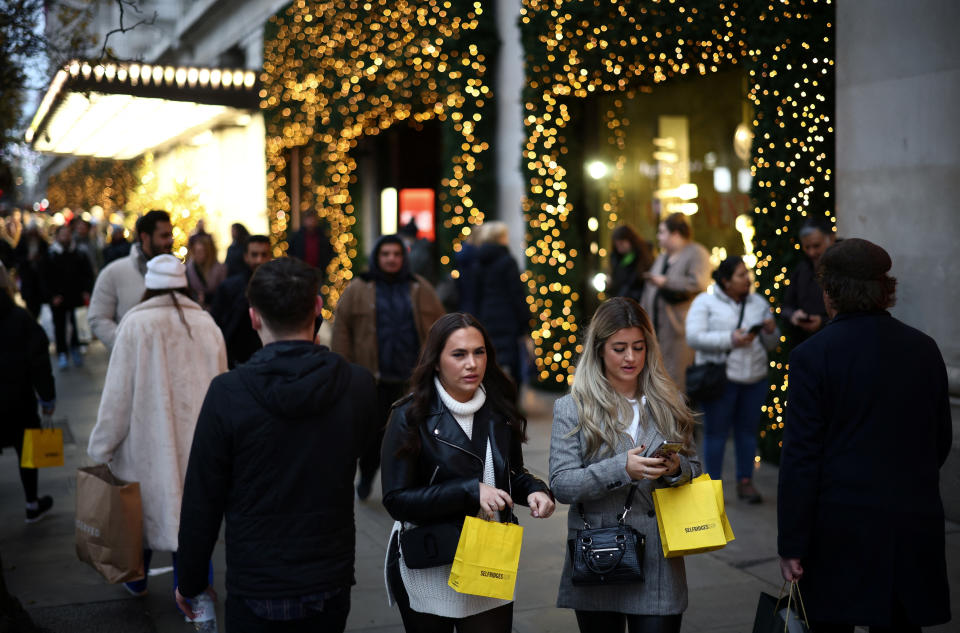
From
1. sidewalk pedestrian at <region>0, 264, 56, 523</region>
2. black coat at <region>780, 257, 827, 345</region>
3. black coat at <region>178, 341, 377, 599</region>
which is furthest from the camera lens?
black coat at <region>780, 257, 827, 345</region>

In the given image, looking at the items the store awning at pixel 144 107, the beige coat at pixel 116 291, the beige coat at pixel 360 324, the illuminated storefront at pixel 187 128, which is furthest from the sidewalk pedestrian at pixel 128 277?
the illuminated storefront at pixel 187 128

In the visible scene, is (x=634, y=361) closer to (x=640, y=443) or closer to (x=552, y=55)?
(x=640, y=443)

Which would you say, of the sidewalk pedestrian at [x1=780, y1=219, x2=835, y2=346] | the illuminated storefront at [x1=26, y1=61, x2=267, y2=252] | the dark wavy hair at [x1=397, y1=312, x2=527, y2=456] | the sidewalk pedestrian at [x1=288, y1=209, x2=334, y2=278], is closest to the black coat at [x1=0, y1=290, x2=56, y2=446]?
the dark wavy hair at [x1=397, y1=312, x2=527, y2=456]

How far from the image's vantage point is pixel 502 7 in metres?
13.3

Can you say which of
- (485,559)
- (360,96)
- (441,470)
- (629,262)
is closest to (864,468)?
(485,559)

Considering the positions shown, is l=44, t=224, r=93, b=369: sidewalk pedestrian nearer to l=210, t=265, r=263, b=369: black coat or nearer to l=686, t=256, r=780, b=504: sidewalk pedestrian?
l=210, t=265, r=263, b=369: black coat

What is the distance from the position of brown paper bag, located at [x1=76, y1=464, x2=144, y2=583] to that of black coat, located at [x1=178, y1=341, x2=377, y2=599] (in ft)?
6.87

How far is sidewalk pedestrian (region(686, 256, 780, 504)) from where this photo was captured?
7379 millimetres

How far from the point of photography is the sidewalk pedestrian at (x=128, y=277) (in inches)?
275

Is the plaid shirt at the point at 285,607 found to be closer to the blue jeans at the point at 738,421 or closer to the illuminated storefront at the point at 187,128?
the blue jeans at the point at 738,421

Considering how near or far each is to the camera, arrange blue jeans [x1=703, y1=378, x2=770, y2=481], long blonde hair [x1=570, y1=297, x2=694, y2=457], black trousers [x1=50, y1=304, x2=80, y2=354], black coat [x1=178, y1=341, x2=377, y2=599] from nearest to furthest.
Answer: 1. black coat [x1=178, y1=341, x2=377, y2=599]
2. long blonde hair [x1=570, y1=297, x2=694, y2=457]
3. blue jeans [x1=703, y1=378, x2=770, y2=481]
4. black trousers [x1=50, y1=304, x2=80, y2=354]

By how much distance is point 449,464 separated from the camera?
11.5 feet

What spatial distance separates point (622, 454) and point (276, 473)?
3.73 feet

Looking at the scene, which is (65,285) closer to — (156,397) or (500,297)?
(500,297)
